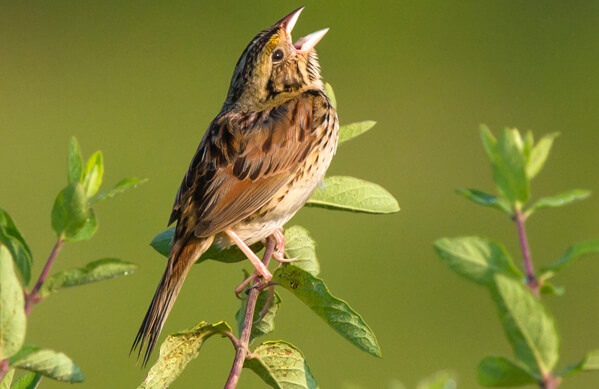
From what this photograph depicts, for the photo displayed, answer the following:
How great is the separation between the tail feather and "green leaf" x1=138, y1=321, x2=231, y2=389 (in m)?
0.51

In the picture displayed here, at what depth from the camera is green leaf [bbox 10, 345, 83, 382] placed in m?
0.95

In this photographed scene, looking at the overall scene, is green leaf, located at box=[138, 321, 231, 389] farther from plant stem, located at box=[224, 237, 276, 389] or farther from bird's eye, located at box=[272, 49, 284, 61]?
bird's eye, located at box=[272, 49, 284, 61]

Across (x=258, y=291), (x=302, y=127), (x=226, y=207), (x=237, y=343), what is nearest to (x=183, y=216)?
(x=226, y=207)

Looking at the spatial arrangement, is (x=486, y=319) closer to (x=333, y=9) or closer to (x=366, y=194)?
(x=333, y=9)

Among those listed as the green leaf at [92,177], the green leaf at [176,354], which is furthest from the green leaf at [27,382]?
the green leaf at [92,177]

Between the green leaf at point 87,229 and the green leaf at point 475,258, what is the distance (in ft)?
1.93

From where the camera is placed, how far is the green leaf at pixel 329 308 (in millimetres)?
1354

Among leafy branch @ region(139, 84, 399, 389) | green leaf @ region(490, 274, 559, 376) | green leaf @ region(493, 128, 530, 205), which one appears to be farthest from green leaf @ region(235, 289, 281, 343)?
green leaf @ region(490, 274, 559, 376)

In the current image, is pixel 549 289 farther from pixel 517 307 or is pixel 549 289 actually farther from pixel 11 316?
pixel 11 316

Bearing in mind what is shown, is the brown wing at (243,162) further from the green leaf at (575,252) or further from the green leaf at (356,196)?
the green leaf at (575,252)

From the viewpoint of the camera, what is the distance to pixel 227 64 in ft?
32.2

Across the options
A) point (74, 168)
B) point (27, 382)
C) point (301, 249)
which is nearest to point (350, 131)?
point (301, 249)

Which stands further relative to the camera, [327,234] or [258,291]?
[327,234]

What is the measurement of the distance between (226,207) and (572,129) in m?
7.38
